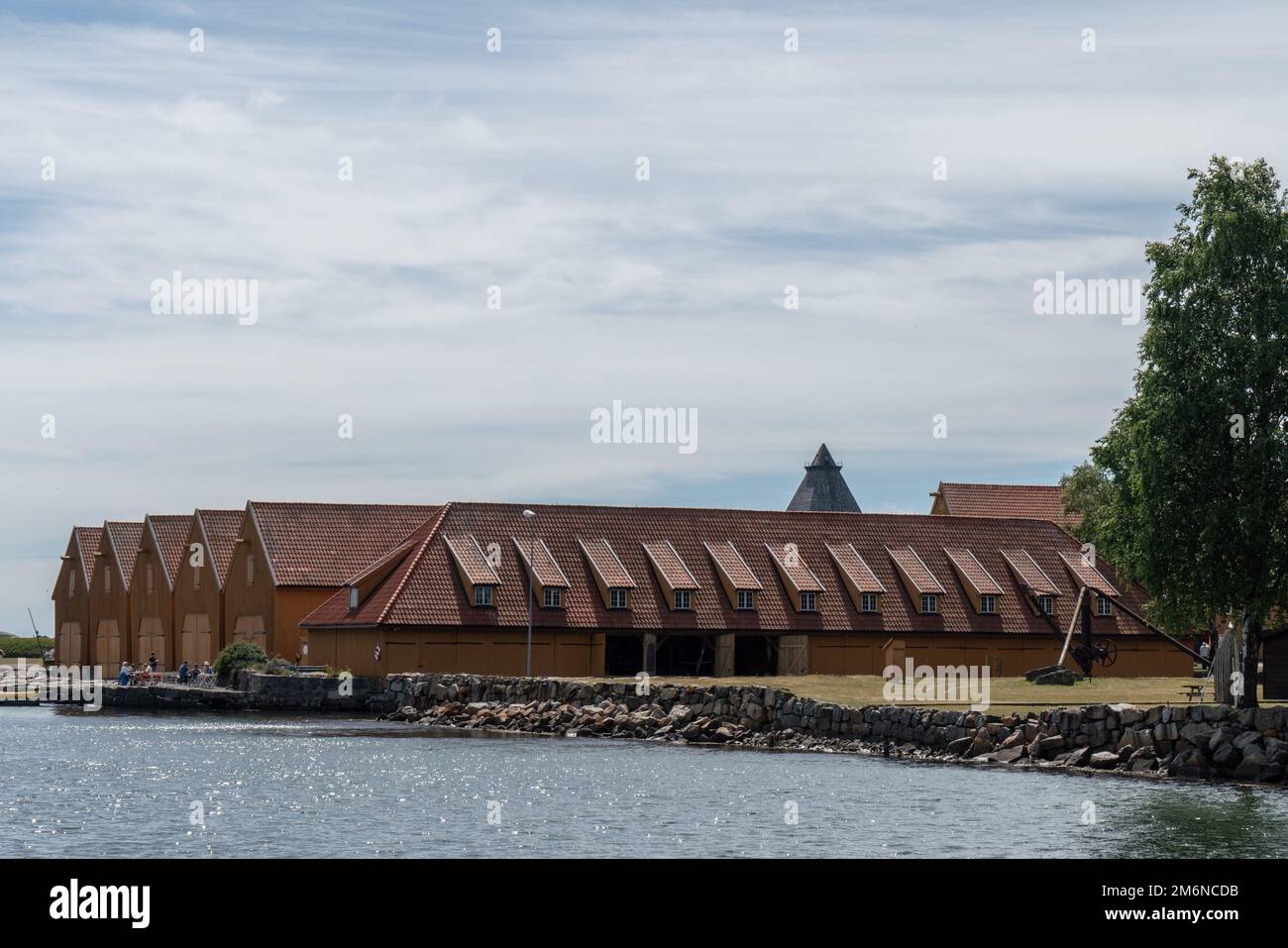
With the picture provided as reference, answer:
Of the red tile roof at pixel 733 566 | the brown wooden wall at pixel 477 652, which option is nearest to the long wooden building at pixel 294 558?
the brown wooden wall at pixel 477 652

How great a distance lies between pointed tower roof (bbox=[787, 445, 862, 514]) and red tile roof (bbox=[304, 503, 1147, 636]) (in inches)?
2373

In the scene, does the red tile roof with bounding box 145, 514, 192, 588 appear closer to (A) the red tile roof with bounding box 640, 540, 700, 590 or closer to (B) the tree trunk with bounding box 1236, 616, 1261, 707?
(A) the red tile roof with bounding box 640, 540, 700, 590

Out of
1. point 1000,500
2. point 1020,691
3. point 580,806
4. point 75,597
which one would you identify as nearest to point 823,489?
point 1000,500

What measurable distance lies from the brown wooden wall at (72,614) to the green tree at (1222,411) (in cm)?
7504

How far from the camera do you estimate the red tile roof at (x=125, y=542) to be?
98.9 meters

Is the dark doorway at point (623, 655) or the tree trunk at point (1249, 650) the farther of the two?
the dark doorway at point (623, 655)

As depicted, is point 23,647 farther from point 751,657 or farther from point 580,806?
point 580,806

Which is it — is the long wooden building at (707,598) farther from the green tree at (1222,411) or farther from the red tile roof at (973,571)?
the green tree at (1222,411)

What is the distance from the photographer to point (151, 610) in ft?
312

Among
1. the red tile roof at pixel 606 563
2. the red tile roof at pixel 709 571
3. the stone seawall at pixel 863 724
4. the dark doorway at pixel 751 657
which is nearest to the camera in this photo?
the stone seawall at pixel 863 724

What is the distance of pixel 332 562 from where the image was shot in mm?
82438
